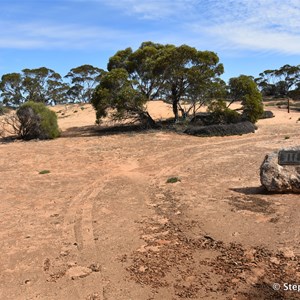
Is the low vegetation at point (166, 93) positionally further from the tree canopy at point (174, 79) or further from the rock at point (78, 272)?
the rock at point (78, 272)

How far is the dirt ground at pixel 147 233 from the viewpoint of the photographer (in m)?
4.62

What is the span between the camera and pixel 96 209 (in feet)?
25.9

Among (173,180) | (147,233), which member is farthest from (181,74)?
(147,233)

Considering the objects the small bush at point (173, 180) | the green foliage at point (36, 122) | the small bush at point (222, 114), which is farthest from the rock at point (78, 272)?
the small bush at point (222, 114)

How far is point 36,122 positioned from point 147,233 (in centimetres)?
1650

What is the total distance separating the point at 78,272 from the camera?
5.06 meters

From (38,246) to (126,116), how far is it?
1733 cm

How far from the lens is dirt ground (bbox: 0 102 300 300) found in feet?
15.2

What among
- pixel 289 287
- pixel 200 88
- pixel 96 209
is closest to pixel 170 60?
pixel 200 88

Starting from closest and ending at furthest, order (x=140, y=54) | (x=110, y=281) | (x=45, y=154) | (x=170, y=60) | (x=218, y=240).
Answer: (x=110, y=281)
(x=218, y=240)
(x=45, y=154)
(x=170, y=60)
(x=140, y=54)

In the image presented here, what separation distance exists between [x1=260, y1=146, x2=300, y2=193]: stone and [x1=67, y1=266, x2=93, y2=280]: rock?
14.8ft

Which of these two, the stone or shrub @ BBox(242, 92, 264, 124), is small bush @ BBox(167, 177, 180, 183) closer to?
the stone

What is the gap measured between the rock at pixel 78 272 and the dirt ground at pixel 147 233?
1 centimetres

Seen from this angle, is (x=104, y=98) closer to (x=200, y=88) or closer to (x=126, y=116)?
(x=126, y=116)
